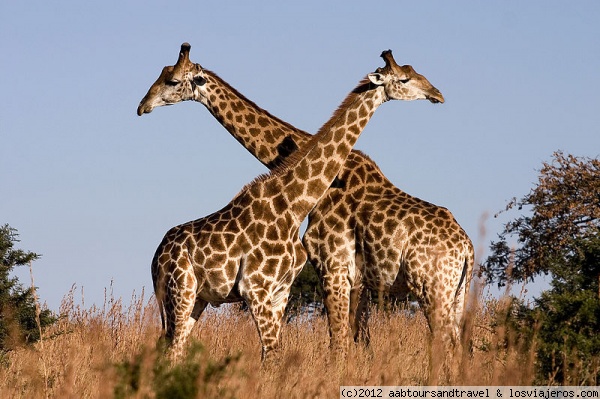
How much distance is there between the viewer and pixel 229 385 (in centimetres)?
691

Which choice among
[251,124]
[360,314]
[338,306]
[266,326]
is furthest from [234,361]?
[251,124]

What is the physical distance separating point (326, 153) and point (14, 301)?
14.6ft

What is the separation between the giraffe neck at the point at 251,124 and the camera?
1396 cm

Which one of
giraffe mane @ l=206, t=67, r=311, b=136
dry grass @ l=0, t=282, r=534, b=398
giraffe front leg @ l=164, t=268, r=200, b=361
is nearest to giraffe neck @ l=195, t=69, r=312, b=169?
giraffe mane @ l=206, t=67, r=311, b=136

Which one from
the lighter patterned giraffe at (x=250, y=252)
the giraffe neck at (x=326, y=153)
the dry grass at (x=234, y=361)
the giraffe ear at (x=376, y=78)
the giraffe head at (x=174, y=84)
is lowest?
the dry grass at (x=234, y=361)

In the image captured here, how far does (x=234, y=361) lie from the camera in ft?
23.5

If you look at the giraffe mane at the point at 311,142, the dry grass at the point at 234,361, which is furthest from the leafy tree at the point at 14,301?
the giraffe mane at the point at 311,142

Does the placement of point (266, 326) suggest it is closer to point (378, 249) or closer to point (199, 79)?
point (378, 249)

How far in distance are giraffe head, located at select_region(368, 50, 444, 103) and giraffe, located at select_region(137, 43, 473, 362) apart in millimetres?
70

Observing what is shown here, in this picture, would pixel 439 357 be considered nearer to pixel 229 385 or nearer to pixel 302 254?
pixel 229 385

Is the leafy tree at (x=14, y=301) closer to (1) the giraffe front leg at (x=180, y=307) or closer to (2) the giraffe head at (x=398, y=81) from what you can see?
(1) the giraffe front leg at (x=180, y=307)

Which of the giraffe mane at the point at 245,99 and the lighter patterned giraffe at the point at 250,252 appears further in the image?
the giraffe mane at the point at 245,99

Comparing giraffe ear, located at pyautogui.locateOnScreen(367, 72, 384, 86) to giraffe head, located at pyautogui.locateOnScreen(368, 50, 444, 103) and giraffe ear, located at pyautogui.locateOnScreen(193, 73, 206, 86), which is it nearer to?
giraffe head, located at pyautogui.locateOnScreen(368, 50, 444, 103)

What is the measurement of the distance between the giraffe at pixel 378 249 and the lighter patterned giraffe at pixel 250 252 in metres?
0.79
